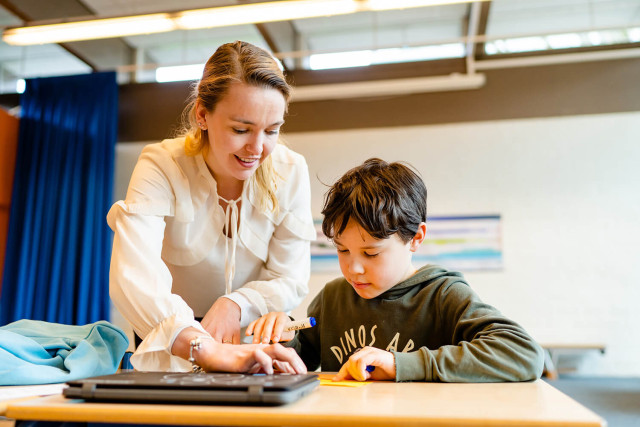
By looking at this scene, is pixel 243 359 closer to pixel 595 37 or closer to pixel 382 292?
pixel 382 292

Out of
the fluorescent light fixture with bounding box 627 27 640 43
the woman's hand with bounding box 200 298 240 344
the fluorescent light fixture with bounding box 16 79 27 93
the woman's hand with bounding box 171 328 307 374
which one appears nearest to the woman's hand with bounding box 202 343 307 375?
the woman's hand with bounding box 171 328 307 374

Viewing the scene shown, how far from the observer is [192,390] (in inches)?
27.0

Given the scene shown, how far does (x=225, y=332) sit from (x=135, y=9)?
14.0ft

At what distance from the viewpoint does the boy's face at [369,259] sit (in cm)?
125

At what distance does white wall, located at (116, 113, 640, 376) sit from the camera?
4.92 metres

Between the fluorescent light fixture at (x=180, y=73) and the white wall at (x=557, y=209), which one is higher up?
the fluorescent light fixture at (x=180, y=73)

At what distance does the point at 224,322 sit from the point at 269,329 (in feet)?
0.45

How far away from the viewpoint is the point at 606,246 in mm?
4973

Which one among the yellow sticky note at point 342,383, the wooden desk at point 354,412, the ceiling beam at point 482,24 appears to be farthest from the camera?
the ceiling beam at point 482,24

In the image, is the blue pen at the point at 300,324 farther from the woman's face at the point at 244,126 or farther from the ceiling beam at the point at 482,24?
the ceiling beam at the point at 482,24

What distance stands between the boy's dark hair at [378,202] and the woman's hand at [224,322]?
27 centimetres

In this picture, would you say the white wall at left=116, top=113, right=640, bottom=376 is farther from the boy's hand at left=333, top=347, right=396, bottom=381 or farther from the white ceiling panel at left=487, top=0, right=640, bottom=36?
the boy's hand at left=333, top=347, right=396, bottom=381

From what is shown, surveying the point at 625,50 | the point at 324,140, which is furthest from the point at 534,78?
the point at 324,140

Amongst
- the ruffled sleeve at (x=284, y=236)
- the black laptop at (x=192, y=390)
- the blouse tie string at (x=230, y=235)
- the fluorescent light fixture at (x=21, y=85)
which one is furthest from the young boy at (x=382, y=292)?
the fluorescent light fixture at (x=21, y=85)
